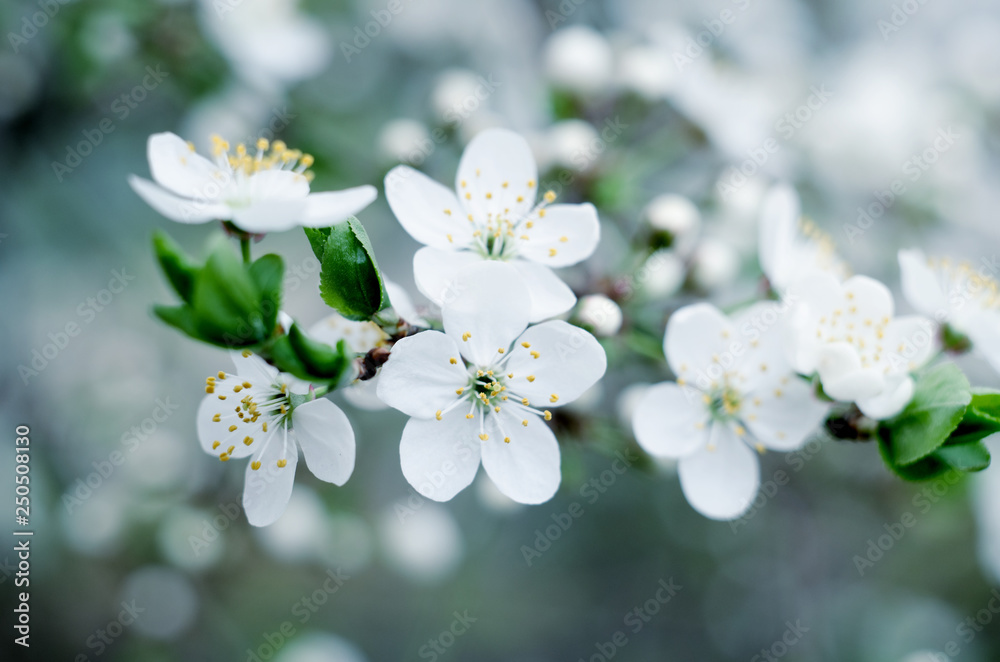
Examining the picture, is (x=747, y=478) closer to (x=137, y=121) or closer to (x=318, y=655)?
(x=318, y=655)

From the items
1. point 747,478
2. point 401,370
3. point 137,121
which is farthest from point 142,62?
point 747,478

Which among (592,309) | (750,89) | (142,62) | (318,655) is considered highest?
(750,89)

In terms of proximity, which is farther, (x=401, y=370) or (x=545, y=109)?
(x=545, y=109)

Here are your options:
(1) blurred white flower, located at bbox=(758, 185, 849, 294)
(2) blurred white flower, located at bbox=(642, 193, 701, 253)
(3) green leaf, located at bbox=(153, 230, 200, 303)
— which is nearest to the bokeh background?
(2) blurred white flower, located at bbox=(642, 193, 701, 253)

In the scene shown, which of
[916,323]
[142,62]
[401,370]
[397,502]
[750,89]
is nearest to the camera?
[401,370]

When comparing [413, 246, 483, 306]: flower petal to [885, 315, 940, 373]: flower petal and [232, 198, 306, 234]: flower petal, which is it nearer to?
[232, 198, 306, 234]: flower petal

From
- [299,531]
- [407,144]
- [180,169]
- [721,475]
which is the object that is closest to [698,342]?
[721,475]

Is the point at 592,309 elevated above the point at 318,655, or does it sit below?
above

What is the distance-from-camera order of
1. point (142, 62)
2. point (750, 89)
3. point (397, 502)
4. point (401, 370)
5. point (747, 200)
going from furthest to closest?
point (397, 502), point (750, 89), point (142, 62), point (747, 200), point (401, 370)
